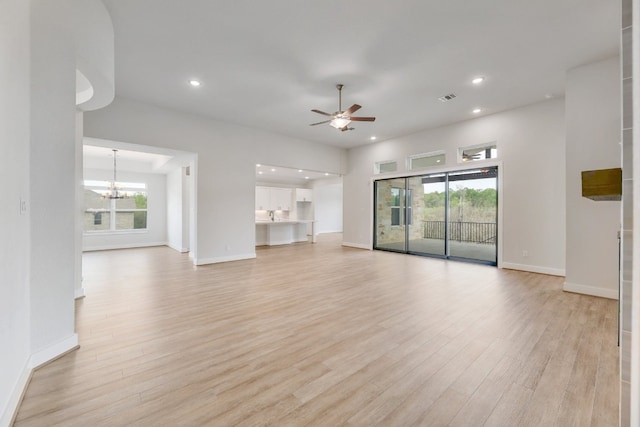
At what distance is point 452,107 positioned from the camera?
5.55 m

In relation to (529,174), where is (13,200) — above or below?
below

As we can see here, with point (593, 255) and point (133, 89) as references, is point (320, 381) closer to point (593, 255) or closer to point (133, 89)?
point (593, 255)

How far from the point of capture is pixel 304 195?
11.6 metres

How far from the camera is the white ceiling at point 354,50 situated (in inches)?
114

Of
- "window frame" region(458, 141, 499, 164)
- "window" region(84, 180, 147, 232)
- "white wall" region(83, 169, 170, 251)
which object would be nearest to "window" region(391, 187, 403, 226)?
"window frame" region(458, 141, 499, 164)

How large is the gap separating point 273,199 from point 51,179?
836cm

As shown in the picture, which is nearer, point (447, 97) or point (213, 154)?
point (447, 97)

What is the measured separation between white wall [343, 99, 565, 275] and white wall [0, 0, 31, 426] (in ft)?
23.1

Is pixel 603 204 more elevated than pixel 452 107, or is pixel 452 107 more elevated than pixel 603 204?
pixel 452 107

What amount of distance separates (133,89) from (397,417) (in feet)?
19.3

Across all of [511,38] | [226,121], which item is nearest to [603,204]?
[511,38]

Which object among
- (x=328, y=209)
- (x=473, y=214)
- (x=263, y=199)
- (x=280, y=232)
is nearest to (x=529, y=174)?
(x=473, y=214)

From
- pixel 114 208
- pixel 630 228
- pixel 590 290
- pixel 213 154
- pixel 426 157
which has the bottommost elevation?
pixel 590 290

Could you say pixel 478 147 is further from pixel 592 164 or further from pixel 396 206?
pixel 396 206
